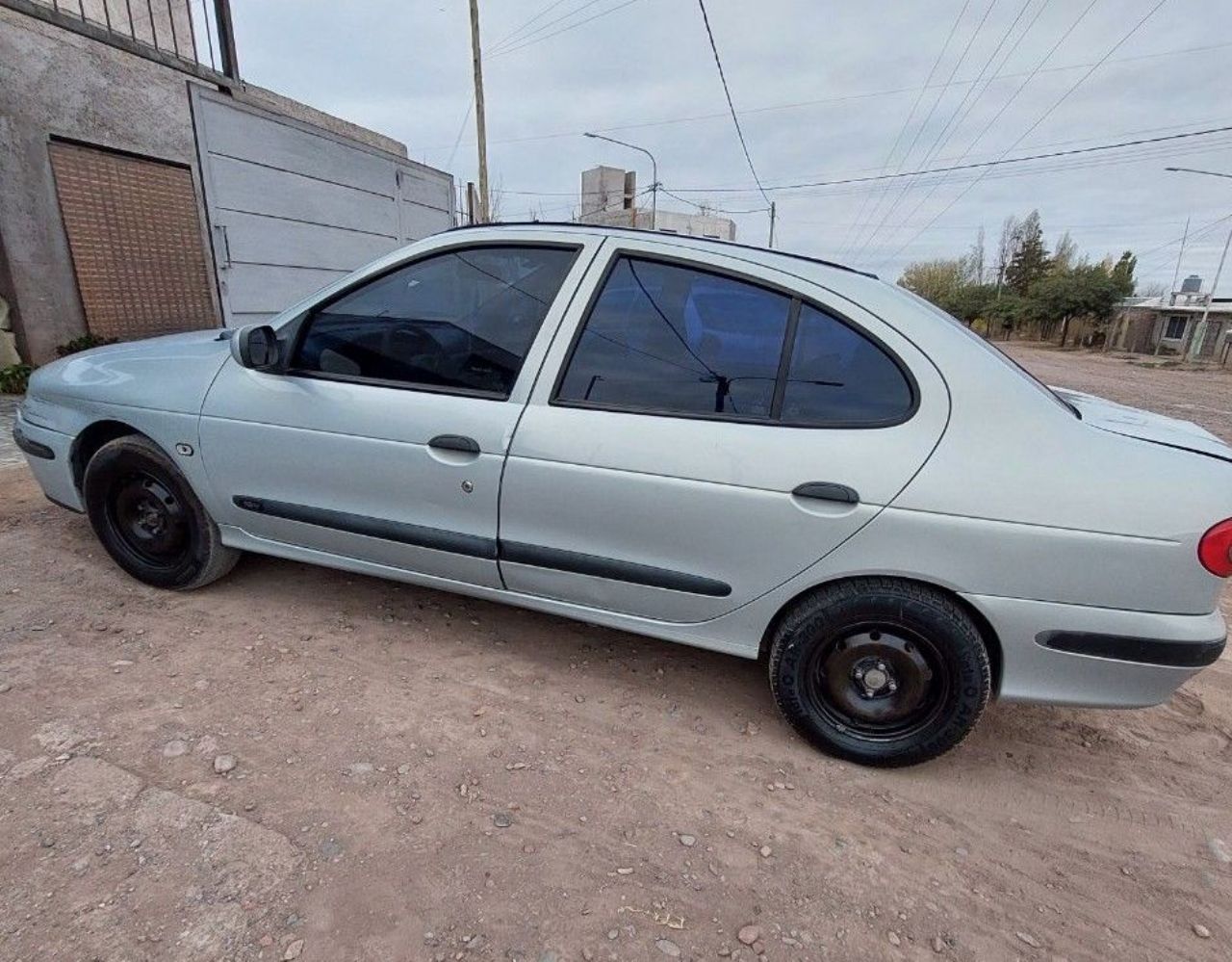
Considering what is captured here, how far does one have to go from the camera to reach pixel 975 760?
2.25m

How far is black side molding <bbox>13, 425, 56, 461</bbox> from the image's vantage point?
3.04 meters

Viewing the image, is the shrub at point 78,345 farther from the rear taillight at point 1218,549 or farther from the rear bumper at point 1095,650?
the rear taillight at point 1218,549

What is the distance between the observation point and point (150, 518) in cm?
297

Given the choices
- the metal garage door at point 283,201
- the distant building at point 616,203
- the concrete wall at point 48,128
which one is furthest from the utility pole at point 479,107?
the distant building at point 616,203

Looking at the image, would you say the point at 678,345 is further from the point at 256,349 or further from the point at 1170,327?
the point at 1170,327

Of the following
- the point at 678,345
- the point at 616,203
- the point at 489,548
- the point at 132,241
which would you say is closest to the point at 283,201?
the point at 132,241

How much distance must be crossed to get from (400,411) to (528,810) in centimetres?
139

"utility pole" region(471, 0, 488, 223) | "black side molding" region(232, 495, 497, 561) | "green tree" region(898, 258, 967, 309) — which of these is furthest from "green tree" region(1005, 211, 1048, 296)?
"black side molding" region(232, 495, 497, 561)

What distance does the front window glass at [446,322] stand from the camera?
7.62ft

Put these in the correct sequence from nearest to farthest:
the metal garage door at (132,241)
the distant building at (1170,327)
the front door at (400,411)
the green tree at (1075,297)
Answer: the front door at (400,411) < the metal garage door at (132,241) < the distant building at (1170,327) < the green tree at (1075,297)

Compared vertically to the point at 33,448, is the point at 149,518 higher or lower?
lower

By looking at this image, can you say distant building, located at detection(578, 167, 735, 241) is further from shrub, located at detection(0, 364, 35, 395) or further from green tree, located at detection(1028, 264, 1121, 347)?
shrub, located at detection(0, 364, 35, 395)

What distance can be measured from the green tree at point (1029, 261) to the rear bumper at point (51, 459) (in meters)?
57.9

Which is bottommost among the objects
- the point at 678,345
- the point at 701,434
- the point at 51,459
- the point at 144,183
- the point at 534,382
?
the point at 51,459
